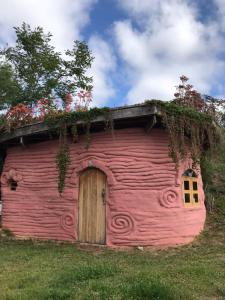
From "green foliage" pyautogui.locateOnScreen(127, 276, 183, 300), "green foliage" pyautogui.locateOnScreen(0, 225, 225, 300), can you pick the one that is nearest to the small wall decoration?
"green foliage" pyautogui.locateOnScreen(0, 225, 225, 300)

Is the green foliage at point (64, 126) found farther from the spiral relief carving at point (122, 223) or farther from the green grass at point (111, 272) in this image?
the green grass at point (111, 272)

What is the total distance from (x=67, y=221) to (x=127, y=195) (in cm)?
194

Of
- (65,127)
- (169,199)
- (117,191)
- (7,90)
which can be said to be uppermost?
(7,90)

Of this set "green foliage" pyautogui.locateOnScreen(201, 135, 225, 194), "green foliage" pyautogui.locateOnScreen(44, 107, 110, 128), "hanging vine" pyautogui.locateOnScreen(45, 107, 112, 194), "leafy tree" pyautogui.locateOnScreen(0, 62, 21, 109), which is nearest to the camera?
"green foliage" pyautogui.locateOnScreen(44, 107, 110, 128)

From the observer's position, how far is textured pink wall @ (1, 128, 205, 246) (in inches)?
368

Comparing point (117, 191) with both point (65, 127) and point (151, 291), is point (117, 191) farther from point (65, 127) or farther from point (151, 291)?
point (151, 291)

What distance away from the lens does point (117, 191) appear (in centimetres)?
955

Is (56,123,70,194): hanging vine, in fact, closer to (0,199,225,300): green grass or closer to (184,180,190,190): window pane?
(0,199,225,300): green grass

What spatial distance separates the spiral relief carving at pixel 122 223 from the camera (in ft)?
30.7

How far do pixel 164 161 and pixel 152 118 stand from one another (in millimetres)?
1258

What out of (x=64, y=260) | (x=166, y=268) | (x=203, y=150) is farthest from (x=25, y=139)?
(x=166, y=268)

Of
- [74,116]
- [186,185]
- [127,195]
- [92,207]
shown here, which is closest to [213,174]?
[186,185]

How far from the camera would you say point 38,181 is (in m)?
10.9

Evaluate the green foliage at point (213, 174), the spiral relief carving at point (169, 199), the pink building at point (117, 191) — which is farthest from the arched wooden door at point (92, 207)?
the green foliage at point (213, 174)
